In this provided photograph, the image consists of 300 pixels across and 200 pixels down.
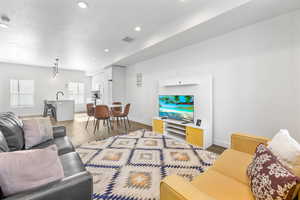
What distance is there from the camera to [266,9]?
2.13 meters

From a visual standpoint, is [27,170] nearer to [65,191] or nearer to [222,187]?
[65,191]

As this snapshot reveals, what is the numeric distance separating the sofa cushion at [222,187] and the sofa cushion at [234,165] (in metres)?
0.07

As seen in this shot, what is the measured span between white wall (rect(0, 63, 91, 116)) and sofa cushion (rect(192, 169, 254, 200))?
9.30 meters

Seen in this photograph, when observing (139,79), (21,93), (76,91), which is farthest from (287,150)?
(21,93)

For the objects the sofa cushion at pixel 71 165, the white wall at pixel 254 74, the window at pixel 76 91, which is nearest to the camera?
the sofa cushion at pixel 71 165

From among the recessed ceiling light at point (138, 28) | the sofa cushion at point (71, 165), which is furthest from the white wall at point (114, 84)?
the sofa cushion at point (71, 165)

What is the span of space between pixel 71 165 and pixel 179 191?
3.66 ft

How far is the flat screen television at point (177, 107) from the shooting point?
3.31 m

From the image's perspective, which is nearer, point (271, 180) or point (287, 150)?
point (271, 180)

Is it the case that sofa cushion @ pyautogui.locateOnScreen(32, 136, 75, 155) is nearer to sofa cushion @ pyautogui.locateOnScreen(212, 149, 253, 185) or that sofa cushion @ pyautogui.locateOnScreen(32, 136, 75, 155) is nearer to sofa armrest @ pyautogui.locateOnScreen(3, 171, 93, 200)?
sofa armrest @ pyautogui.locateOnScreen(3, 171, 93, 200)

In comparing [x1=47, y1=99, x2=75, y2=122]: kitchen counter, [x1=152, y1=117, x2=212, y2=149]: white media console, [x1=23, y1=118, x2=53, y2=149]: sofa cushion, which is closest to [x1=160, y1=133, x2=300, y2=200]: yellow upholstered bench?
[x1=152, y1=117, x2=212, y2=149]: white media console

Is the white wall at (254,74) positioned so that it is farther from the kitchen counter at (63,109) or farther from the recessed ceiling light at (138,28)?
the kitchen counter at (63,109)

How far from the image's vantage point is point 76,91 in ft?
29.0

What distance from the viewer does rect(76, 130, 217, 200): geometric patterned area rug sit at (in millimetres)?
1631
